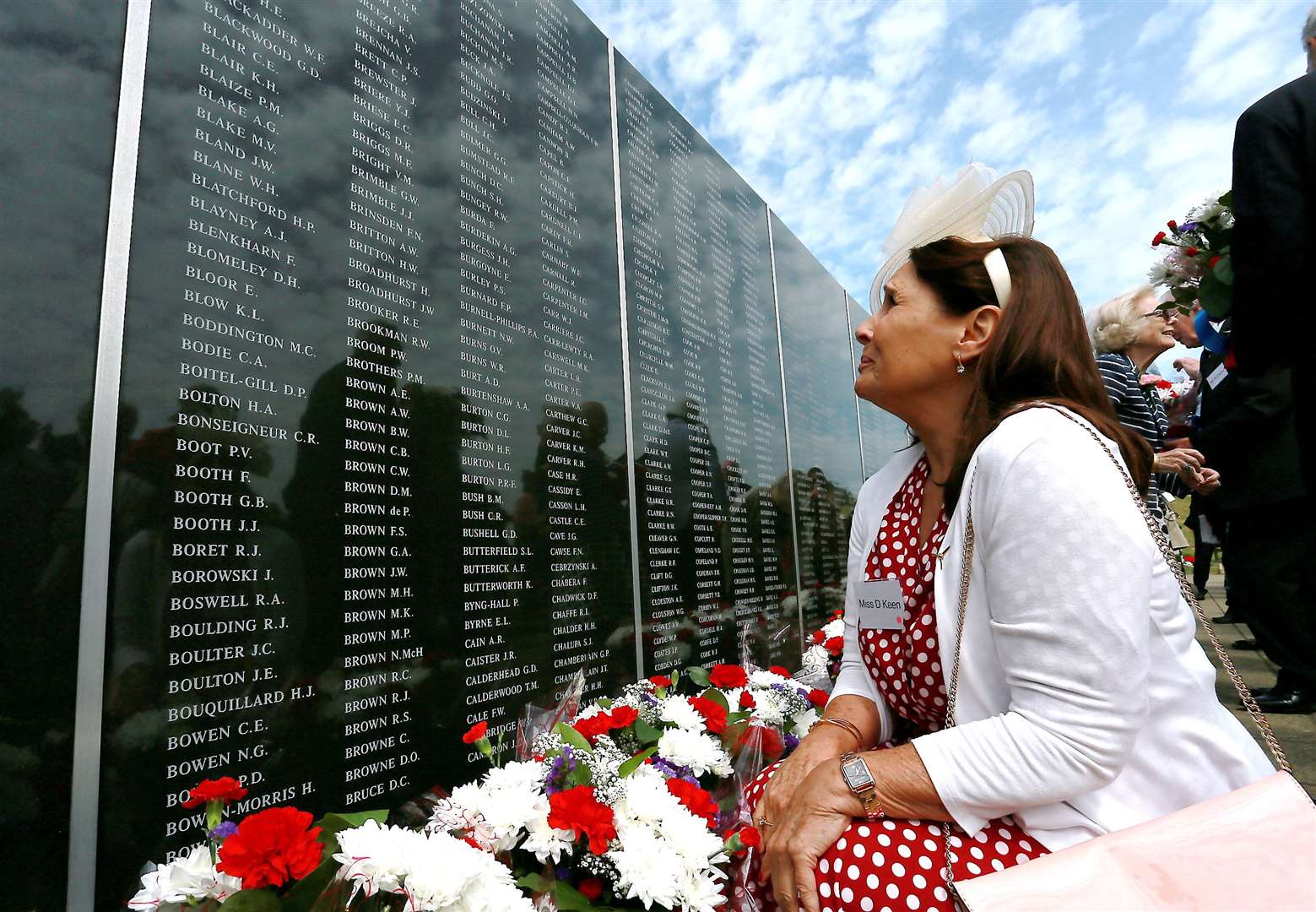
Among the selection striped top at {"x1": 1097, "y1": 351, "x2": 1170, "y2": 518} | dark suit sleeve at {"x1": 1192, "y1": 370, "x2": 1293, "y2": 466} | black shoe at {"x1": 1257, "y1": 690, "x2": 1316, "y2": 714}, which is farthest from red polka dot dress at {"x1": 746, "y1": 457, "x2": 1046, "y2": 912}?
black shoe at {"x1": 1257, "y1": 690, "x2": 1316, "y2": 714}

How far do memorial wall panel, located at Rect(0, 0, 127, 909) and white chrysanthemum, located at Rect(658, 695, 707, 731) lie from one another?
55.0 inches

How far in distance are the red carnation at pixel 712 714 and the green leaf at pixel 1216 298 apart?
9.23 ft

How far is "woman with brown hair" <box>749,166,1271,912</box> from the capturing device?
3.94 feet

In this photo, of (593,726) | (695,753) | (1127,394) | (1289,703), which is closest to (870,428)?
(1127,394)

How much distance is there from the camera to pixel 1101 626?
3.90 ft

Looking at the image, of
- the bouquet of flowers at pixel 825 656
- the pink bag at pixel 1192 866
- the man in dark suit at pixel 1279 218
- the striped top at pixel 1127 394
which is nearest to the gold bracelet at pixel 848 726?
the pink bag at pixel 1192 866

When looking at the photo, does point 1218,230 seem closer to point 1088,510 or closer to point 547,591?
point 1088,510

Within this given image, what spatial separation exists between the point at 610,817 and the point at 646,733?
0.69m

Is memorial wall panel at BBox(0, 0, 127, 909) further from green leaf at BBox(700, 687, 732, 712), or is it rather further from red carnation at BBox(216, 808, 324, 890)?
green leaf at BBox(700, 687, 732, 712)

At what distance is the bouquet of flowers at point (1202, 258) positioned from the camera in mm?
3178

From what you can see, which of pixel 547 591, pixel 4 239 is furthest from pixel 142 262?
pixel 547 591

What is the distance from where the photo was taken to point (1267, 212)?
2.50 meters

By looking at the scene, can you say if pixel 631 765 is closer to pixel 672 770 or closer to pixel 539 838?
pixel 672 770

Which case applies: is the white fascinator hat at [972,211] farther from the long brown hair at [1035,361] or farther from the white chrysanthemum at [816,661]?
the white chrysanthemum at [816,661]
